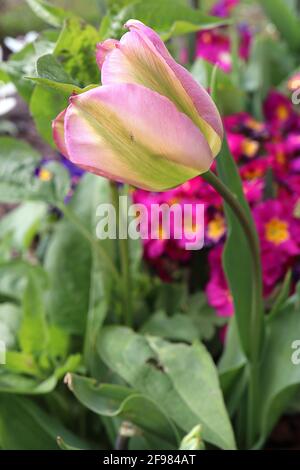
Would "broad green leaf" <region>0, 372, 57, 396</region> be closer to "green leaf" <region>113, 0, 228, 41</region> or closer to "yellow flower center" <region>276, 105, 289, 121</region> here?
"green leaf" <region>113, 0, 228, 41</region>

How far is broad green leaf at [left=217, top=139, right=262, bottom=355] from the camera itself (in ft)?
1.80

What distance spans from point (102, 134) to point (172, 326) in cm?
35

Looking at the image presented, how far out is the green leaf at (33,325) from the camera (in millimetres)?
662

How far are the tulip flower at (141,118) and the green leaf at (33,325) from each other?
0.30 metres

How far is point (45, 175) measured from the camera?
2.45ft

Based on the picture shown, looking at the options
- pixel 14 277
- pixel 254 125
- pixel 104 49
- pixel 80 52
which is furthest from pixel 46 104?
pixel 254 125

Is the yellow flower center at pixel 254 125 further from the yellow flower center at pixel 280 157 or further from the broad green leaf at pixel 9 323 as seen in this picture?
the broad green leaf at pixel 9 323

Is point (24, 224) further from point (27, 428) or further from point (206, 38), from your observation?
point (206, 38)

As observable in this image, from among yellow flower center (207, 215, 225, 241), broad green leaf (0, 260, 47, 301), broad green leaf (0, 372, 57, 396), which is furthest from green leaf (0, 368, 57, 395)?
yellow flower center (207, 215, 225, 241)

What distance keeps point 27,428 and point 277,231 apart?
0.29 m

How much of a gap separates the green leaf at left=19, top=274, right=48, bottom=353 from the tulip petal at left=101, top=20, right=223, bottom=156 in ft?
1.07

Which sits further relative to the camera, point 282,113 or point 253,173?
point 282,113

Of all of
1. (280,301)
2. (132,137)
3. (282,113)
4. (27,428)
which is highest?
(282,113)
